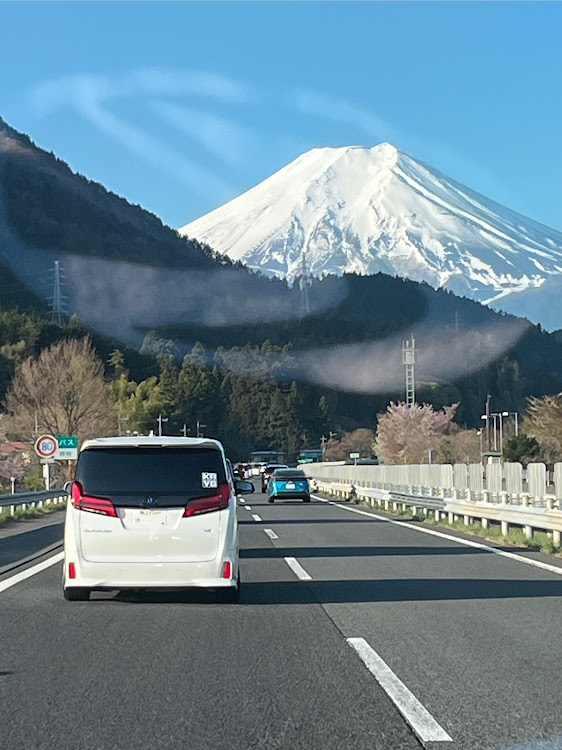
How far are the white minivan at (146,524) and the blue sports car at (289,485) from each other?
27.9 metres

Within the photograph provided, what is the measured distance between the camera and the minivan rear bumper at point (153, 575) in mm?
9648

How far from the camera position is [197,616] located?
31.5ft

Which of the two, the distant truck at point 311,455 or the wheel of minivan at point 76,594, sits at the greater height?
the distant truck at point 311,455

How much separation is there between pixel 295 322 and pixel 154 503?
154m

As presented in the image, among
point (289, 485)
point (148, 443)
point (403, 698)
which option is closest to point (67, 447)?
point (289, 485)

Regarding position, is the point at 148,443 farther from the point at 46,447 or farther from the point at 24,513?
the point at 46,447

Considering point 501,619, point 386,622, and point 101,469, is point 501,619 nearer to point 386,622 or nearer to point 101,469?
point 386,622

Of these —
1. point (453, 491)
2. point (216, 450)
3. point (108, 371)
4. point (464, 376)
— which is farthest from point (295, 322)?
point (216, 450)

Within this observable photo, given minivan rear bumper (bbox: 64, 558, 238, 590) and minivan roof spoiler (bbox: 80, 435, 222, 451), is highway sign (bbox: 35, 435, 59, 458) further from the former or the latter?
minivan rear bumper (bbox: 64, 558, 238, 590)

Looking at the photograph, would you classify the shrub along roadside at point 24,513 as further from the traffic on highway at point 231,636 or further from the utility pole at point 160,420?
the utility pole at point 160,420

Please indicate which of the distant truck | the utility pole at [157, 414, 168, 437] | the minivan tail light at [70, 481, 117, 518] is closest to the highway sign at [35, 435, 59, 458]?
the minivan tail light at [70, 481, 117, 518]

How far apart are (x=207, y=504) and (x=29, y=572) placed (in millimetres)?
4658

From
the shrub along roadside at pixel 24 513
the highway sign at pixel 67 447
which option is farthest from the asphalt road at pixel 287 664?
the highway sign at pixel 67 447

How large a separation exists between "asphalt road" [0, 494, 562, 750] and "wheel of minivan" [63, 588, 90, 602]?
8 centimetres
